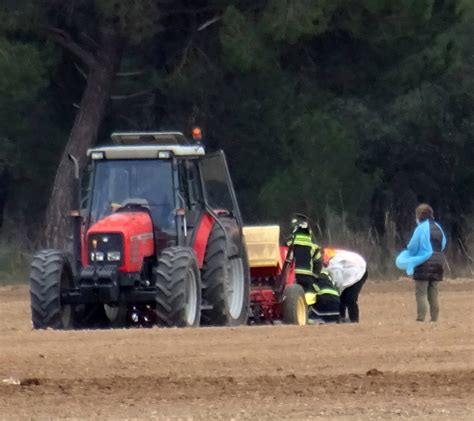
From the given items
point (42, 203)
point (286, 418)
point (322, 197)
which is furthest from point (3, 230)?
point (286, 418)

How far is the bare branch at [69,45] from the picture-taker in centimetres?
3102

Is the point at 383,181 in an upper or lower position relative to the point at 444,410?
upper

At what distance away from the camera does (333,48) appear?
31.7 m

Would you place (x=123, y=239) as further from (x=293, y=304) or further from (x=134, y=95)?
(x=134, y=95)

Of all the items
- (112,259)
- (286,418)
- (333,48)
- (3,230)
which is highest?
(333,48)

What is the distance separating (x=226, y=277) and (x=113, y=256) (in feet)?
5.11

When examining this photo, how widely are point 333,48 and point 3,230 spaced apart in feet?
31.7

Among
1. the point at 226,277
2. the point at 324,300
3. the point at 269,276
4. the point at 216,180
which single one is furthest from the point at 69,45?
the point at 226,277

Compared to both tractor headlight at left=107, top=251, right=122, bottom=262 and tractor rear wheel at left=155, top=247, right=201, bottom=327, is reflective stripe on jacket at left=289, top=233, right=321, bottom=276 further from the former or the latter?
tractor headlight at left=107, top=251, right=122, bottom=262

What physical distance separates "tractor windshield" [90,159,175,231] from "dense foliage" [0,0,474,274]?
36.6 feet

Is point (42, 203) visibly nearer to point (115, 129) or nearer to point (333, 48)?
point (115, 129)

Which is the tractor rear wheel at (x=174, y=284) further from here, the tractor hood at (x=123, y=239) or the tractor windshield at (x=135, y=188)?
the tractor windshield at (x=135, y=188)

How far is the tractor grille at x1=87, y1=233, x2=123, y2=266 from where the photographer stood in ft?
56.7

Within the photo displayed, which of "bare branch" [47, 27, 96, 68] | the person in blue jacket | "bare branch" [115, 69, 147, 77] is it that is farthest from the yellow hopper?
"bare branch" [115, 69, 147, 77]
